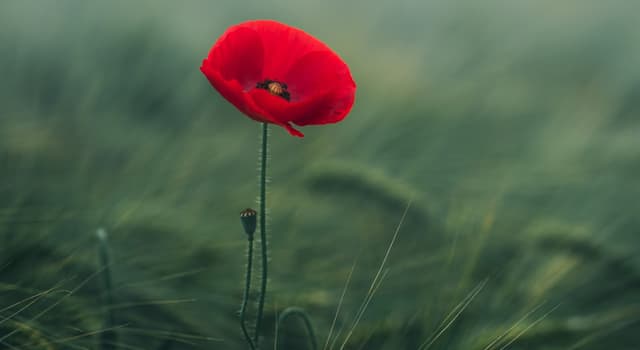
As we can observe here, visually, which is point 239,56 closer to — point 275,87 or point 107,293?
point 275,87

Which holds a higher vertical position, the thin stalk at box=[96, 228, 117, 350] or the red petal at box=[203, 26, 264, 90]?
the red petal at box=[203, 26, 264, 90]

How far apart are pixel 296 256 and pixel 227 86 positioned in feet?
0.83

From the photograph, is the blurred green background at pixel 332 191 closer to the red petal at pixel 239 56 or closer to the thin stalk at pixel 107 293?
the thin stalk at pixel 107 293

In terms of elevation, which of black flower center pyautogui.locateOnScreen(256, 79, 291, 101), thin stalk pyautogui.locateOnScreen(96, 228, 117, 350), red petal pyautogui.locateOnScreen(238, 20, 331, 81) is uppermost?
red petal pyautogui.locateOnScreen(238, 20, 331, 81)

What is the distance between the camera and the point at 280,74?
0.42 meters

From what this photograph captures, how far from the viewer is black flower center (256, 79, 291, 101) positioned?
0.38 meters

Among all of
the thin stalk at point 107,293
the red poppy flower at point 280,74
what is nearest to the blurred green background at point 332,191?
the thin stalk at point 107,293

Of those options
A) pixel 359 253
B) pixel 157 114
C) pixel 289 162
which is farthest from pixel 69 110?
pixel 359 253

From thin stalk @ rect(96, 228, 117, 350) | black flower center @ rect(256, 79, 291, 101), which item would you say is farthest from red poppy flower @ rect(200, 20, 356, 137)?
thin stalk @ rect(96, 228, 117, 350)

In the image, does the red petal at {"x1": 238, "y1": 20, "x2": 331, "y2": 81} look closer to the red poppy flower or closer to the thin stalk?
the red poppy flower

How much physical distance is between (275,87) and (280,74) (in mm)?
38

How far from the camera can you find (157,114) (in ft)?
2.43

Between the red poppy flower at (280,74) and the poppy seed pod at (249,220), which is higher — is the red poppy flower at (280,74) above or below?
above

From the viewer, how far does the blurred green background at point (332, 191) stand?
0.48 metres
